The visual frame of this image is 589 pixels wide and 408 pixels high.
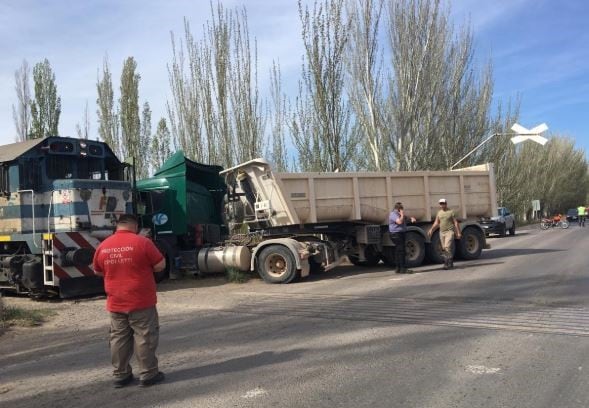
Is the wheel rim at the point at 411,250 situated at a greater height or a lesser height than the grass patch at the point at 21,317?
greater

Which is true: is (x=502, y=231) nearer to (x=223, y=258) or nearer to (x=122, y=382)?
(x=223, y=258)

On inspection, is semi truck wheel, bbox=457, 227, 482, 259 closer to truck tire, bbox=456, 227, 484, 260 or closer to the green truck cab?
truck tire, bbox=456, 227, 484, 260

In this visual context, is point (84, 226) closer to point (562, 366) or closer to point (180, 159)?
point (180, 159)

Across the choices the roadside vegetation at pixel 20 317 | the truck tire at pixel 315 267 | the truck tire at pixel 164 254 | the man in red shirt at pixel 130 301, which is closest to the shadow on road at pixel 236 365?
the man in red shirt at pixel 130 301

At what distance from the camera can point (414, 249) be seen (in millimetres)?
14711

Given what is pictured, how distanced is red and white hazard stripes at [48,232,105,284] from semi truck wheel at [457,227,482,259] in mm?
10003

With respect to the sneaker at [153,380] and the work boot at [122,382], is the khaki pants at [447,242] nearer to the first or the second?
the sneaker at [153,380]

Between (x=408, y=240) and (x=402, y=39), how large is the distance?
47.4 feet

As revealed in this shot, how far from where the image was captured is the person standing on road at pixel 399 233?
43.3ft

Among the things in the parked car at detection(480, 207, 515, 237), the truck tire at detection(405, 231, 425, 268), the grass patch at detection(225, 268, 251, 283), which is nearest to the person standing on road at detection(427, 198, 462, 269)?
the truck tire at detection(405, 231, 425, 268)

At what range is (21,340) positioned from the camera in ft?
25.2

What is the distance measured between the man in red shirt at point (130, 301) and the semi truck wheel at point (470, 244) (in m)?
12.0

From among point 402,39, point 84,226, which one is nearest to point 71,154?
point 84,226

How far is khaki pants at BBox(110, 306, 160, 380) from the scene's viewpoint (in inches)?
201
